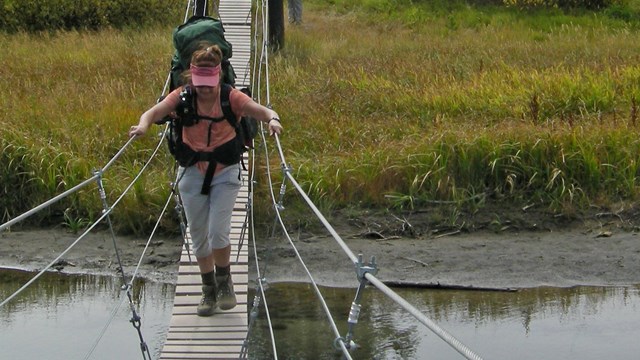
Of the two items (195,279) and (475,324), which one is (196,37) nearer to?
(195,279)

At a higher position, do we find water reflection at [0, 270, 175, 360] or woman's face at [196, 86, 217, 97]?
woman's face at [196, 86, 217, 97]

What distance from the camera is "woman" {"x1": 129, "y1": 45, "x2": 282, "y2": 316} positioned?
5.23m

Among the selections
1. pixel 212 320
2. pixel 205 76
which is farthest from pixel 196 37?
pixel 212 320

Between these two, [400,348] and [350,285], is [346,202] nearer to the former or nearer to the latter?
[350,285]

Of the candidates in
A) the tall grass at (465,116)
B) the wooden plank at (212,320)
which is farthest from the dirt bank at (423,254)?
the wooden plank at (212,320)

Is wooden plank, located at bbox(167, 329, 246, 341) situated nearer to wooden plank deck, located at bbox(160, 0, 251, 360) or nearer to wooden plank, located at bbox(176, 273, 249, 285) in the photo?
wooden plank deck, located at bbox(160, 0, 251, 360)

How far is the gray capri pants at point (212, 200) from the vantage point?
543 cm

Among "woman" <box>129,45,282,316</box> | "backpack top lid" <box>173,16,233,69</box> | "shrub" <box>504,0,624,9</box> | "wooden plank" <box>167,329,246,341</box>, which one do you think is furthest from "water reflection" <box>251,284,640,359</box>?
"shrub" <box>504,0,624,9</box>

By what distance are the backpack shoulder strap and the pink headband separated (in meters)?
0.10

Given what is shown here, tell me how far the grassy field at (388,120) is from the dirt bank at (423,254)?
0.77 feet

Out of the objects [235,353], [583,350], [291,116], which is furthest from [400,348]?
[291,116]

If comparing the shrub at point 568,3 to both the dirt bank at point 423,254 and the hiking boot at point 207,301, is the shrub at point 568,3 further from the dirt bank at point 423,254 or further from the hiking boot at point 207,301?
the hiking boot at point 207,301

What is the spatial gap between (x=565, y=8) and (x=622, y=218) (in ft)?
28.9

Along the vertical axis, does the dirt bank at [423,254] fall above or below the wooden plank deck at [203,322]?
below
